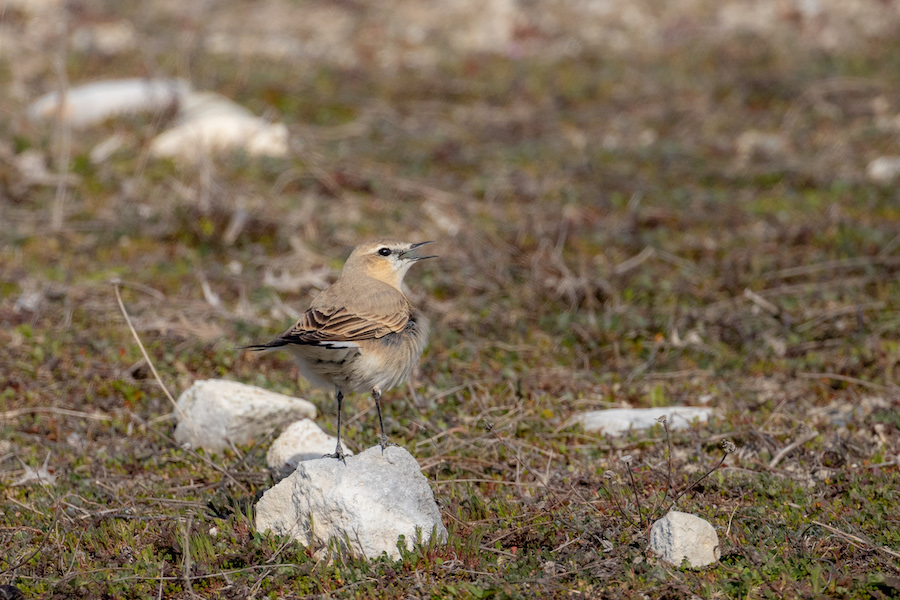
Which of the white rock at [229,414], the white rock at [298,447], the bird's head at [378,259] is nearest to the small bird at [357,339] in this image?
the bird's head at [378,259]

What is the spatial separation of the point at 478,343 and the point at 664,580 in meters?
3.78

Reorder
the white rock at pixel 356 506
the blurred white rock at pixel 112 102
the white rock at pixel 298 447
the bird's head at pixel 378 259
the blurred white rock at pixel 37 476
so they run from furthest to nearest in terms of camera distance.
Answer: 1. the blurred white rock at pixel 112 102
2. the bird's head at pixel 378 259
3. the blurred white rock at pixel 37 476
4. the white rock at pixel 298 447
5. the white rock at pixel 356 506

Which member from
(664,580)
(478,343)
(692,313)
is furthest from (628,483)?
(692,313)

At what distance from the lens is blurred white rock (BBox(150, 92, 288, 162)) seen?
1277 centimetres

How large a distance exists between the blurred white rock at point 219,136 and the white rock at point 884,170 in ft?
25.3

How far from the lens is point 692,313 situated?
899 cm

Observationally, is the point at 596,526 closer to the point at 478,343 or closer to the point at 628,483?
the point at 628,483

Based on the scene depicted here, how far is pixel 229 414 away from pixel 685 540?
3355mm

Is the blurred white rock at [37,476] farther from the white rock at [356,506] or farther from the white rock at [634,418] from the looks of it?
the white rock at [634,418]

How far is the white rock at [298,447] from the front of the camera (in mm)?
6352

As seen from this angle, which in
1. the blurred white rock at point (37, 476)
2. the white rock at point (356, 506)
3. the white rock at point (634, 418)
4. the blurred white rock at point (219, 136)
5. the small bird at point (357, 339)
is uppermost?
the small bird at point (357, 339)

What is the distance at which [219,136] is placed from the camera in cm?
1298

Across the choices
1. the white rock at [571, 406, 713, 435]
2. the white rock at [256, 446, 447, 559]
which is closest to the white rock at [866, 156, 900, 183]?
the white rock at [571, 406, 713, 435]

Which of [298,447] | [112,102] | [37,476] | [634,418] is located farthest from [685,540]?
[112,102]
